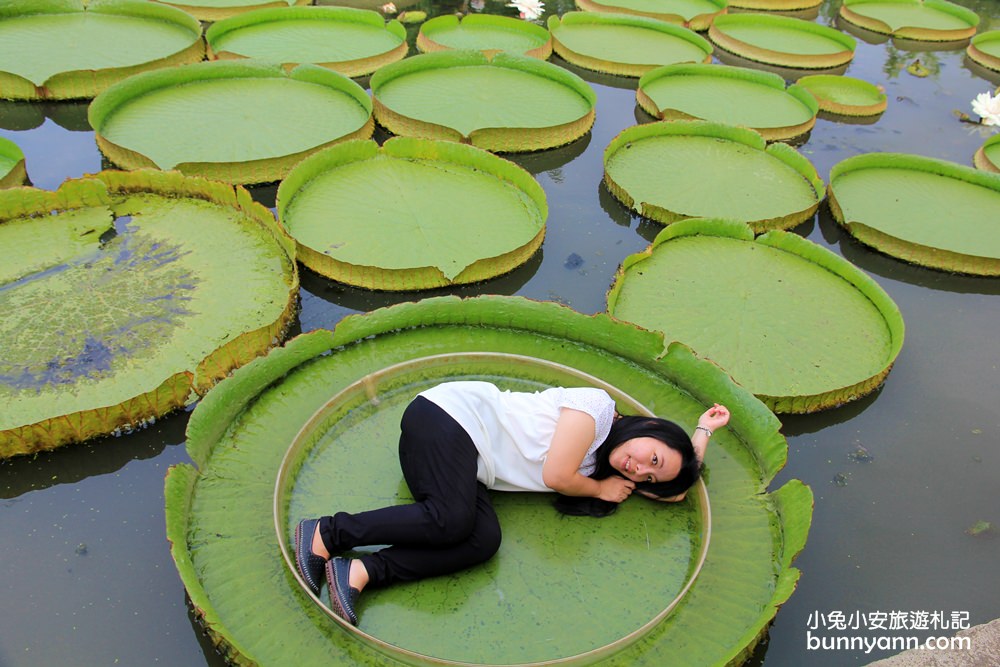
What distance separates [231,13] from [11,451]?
172 inches

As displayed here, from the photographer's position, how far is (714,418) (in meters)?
2.16

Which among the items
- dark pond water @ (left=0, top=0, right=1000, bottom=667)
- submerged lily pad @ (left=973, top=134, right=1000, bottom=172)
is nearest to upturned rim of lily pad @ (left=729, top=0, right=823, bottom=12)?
submerged lily pad @ (left=973, top=134, right=1000, bottom=172)

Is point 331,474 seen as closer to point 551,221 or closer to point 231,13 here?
point 551,221

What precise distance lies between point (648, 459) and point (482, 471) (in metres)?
0.49

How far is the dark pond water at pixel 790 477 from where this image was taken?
1.84 meters

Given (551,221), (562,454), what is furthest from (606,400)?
A: (551,221)

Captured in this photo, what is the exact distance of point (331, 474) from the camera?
6.97 feet

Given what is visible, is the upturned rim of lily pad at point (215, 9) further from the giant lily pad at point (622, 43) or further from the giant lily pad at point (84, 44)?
the giant lily pad at point (622, 43)

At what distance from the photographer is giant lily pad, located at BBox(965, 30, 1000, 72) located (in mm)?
5988

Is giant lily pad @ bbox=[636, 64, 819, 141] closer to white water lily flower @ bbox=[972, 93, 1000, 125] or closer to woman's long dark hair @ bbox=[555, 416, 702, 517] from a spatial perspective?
white water lily flower @ bbox=[972, 93, 1000, 125]

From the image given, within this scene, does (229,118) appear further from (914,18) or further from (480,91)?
(914,18)

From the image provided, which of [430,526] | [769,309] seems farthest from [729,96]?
[430,526]

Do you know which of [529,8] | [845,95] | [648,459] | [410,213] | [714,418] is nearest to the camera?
[648,459]

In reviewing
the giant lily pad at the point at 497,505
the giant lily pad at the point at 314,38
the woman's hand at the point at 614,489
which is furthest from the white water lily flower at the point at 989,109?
the woman's hand at the point at 614,489
